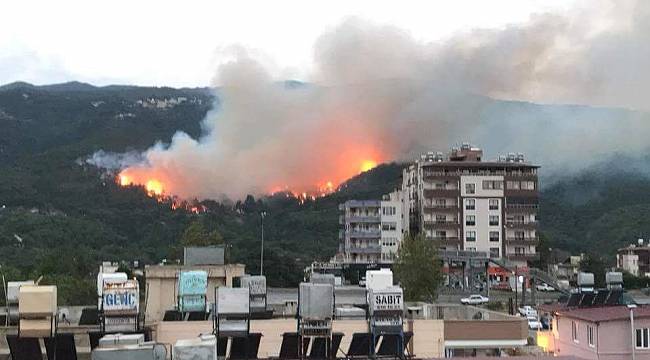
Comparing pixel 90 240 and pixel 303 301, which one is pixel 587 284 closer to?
pixel 303 301

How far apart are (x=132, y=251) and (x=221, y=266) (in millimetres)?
62905

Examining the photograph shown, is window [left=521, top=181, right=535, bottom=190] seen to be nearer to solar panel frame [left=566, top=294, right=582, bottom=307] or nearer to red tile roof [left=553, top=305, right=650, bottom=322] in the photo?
solar panel frame [left=566, top=294, right=582, bottom=307]

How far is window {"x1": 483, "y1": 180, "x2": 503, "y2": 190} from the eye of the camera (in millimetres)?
84188

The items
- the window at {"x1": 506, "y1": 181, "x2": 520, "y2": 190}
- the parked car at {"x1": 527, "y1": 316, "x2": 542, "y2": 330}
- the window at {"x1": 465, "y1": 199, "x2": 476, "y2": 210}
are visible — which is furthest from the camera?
the window at {"x1": 506, "y1": 181, "x2": 520, "y2": 190}

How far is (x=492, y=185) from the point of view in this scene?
84.4 meters

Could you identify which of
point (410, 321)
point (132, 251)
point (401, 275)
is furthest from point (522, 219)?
point (410, 321)

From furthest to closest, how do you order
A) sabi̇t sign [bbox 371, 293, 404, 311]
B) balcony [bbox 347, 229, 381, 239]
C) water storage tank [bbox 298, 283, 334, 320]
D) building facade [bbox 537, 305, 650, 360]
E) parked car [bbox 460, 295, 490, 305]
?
1. balcony [bbox 347, 229, 381, 239]
2. parked car [bbox 460, 295, 490, 305]
3. building facade [bbox 537, 305, 650, 360]
4. sabi̇t sign [bbox 371, 293, 404, 311]
5. water storage tank [bbox 298, 283, 334, 320]

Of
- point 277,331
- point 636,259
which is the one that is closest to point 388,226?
point 636,259

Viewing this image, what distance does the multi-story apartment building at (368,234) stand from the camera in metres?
86.0

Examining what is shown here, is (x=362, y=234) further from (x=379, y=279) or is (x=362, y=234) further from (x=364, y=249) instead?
(x=379, y=279)

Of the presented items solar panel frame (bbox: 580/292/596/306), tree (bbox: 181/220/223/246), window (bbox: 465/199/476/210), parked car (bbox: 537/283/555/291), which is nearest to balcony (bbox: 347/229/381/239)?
window (bbox: 465/199/476/210)

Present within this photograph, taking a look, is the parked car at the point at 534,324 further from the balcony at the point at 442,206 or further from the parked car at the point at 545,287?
the balcony at the point at 442,206

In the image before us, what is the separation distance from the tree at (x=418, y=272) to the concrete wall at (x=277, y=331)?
33402mm

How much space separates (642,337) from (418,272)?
28.5 m
